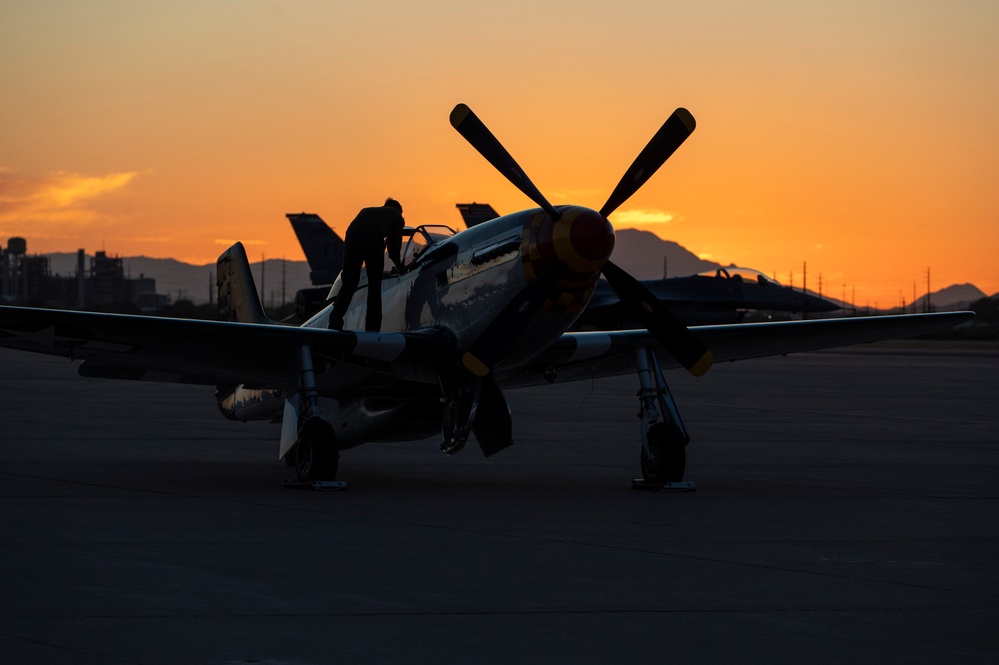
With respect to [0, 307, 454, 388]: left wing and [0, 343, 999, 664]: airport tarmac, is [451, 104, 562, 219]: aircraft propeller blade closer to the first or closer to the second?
[0, 307, 454, 388]: left wing

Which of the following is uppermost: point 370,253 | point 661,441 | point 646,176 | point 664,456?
point 646,176

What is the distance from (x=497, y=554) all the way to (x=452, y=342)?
5108mm

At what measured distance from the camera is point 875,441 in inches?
845

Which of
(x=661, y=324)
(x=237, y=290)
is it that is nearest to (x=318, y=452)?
(x=661, y=324)

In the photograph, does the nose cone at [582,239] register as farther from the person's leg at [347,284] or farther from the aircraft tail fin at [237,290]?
the aircraft tail fin at [237,290]

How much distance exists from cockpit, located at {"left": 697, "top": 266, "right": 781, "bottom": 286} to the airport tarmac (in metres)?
42.2

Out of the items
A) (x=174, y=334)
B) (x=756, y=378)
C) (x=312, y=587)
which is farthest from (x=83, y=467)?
(x=756, y=378)

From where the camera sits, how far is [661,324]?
14.6 m

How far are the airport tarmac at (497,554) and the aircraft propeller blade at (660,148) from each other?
120 inches

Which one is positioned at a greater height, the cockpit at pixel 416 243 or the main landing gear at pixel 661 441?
the cockpit at pixel 416 243

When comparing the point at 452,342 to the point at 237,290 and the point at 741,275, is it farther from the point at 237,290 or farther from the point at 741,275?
the point at 741,275

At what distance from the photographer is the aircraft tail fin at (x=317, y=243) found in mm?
75375

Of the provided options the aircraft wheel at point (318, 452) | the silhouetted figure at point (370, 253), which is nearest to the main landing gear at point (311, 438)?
the aircraft wheel at point (318, 452)

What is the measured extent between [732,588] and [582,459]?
32.1 ft
